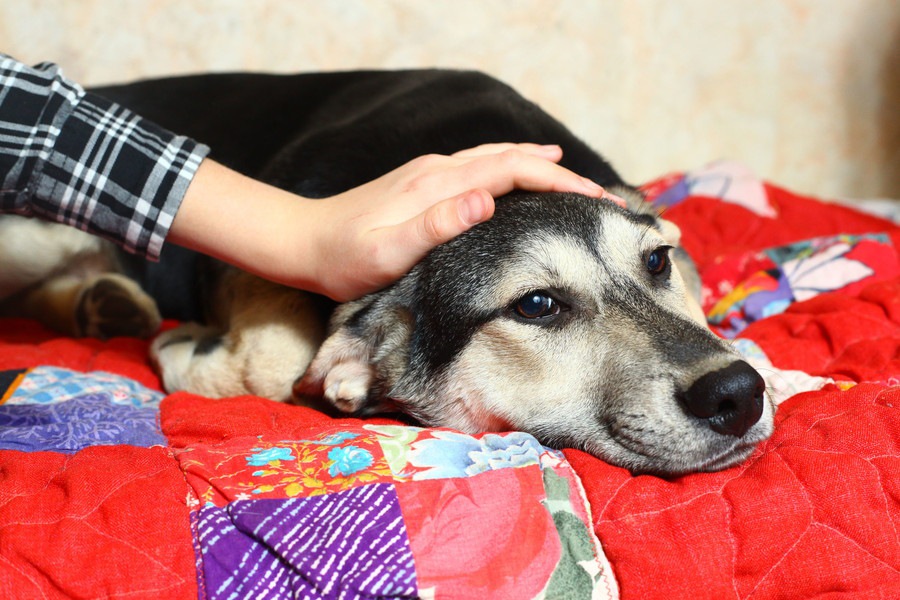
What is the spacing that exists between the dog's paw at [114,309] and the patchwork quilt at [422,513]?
3.34 feet

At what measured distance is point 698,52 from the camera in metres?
5.12

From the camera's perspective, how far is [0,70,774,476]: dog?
71.8 inches

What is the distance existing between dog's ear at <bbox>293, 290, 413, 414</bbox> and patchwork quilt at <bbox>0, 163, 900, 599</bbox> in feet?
0.78

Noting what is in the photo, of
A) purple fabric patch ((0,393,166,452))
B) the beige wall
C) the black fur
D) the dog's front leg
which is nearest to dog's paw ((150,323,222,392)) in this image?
the dog's front leg

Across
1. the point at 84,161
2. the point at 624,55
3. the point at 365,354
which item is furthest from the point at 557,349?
the point at 624,55

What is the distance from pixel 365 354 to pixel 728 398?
38.1 inches

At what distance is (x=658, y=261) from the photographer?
223cm

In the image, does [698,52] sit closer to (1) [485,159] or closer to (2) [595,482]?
(1) [485,159]

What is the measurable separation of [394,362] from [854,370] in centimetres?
118

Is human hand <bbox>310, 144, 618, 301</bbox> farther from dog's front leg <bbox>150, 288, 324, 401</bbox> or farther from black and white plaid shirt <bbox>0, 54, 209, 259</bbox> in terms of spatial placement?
black and white plaid shirt <bbox>0, 54, 209, 259</bbox>

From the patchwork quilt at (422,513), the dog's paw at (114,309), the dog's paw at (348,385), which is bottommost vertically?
the dog's paw at (114,309)

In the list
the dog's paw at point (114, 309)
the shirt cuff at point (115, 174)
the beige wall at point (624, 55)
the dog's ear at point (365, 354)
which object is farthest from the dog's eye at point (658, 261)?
the beige wall at point (624, 55)

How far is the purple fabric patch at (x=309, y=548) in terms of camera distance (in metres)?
1.40

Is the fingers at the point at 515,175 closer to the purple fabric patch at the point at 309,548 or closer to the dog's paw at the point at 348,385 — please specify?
the dog's paw at the point at 348,385
